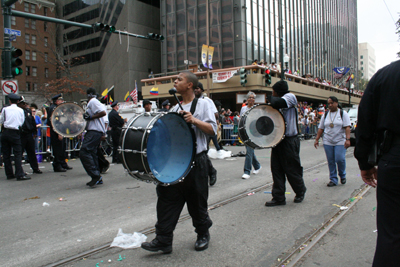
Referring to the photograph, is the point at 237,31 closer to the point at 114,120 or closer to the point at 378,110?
the point at 114,120

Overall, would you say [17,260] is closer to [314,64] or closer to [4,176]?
[4,176]

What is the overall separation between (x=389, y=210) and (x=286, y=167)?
9.89 feet

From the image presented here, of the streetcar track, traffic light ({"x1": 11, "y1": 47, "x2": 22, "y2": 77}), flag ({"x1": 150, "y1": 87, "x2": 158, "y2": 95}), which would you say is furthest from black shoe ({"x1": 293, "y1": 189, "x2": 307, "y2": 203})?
flag ({"x1": 150, "y1": 87, "x2": 158, "y2": 95})

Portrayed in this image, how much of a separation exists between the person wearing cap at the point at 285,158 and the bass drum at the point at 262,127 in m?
0.13

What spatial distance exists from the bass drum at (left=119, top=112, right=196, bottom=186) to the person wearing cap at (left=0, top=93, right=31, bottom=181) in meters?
5.66

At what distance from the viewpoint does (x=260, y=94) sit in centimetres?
2722

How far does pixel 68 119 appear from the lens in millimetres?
7930

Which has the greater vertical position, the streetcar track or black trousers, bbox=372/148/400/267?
black trousers, bbox=372/148/400/267

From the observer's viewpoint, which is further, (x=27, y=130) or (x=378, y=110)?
(x=27, y=130)

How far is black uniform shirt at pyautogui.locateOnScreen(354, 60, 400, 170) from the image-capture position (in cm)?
214

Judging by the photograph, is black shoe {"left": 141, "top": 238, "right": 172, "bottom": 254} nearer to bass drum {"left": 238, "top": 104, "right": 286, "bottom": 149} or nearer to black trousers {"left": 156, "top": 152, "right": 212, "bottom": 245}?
black trousers {"left": 156, "top": 152, "right": 212, "bottom": 245}

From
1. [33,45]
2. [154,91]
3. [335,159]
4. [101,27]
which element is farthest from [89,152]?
[33,45]

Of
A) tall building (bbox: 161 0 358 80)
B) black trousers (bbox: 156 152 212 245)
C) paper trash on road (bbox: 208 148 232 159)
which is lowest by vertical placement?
paper trash on road (bbox: 208 148 232 159)

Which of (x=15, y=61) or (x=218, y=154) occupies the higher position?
(x=15, y=61)
